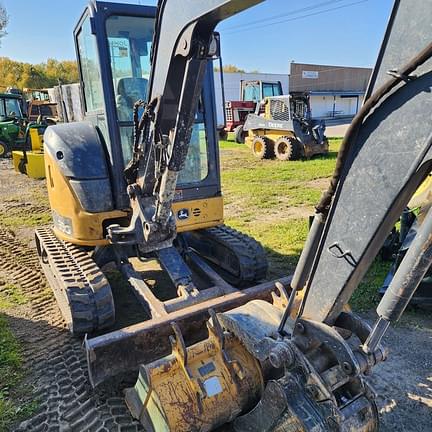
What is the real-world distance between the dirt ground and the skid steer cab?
956cm

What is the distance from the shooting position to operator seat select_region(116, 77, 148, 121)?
3482mm

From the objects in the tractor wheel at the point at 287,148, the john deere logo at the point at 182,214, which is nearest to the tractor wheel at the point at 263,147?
the tractor wheel at the point at 287,148

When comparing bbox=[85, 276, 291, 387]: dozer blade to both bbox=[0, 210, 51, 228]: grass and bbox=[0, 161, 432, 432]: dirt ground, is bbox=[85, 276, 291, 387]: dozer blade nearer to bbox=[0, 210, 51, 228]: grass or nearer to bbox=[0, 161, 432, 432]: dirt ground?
bbox=[0, 161, 432, 432]: dirt ground

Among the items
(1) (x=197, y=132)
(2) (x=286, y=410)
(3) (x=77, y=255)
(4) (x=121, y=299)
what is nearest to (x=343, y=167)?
(2) (x=286, y=410)

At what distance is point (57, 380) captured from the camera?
2953mm

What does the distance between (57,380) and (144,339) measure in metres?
0.76

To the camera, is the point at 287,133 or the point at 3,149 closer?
the point at 287,133

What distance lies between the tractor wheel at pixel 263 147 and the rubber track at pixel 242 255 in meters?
9.52

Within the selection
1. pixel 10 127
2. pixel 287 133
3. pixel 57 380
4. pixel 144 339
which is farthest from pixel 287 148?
pixel 57 380

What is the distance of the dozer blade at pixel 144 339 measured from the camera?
8.59ft

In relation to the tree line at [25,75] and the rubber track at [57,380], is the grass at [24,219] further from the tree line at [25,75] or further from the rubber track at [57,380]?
the tree line at [25,75]

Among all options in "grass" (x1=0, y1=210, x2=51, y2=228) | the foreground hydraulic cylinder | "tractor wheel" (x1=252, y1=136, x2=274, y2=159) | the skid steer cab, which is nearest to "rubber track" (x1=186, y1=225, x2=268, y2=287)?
the foreground hydraulic cylinder

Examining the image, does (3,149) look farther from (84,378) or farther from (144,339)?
(144,339)

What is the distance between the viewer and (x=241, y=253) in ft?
12.9
